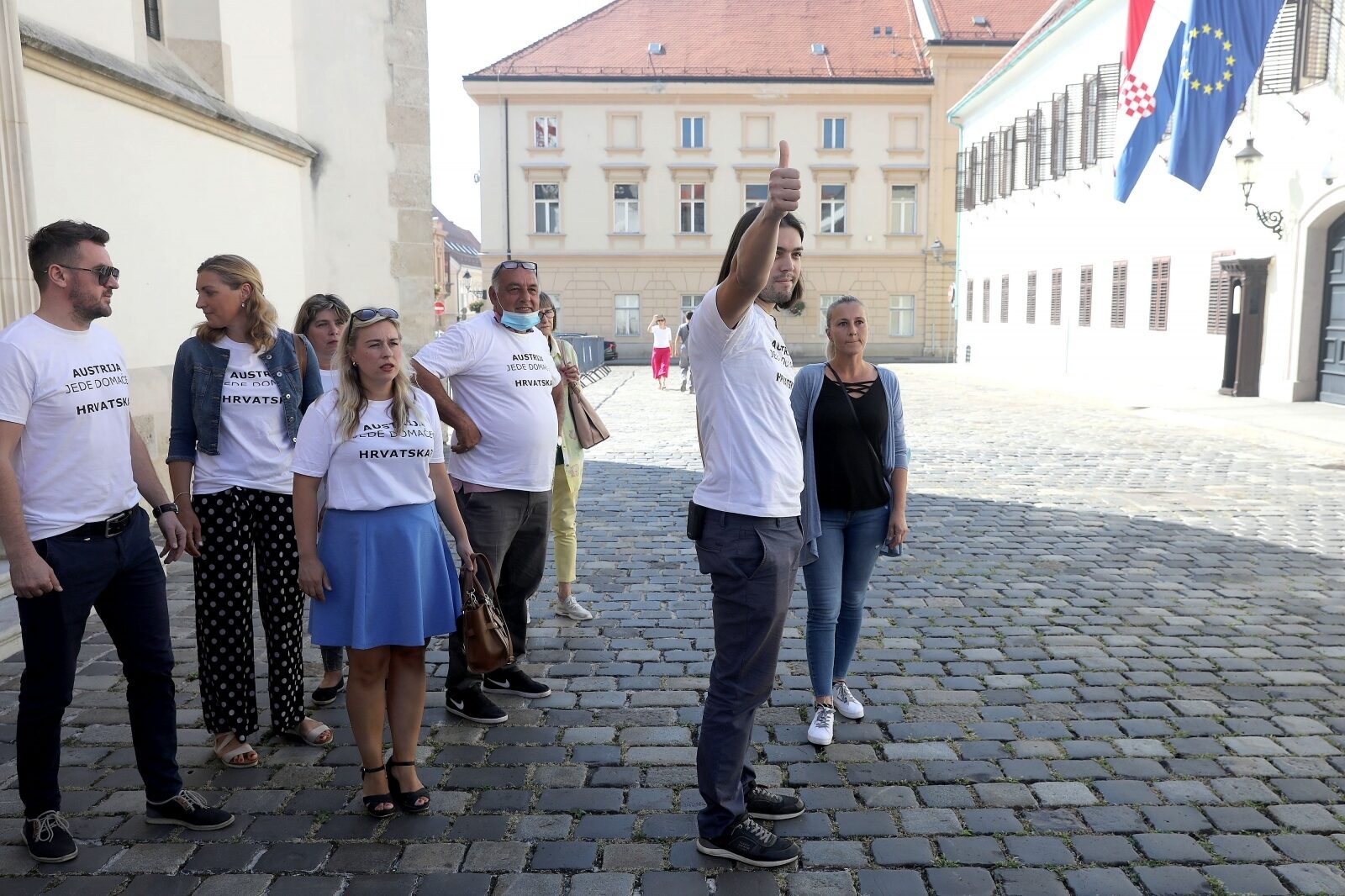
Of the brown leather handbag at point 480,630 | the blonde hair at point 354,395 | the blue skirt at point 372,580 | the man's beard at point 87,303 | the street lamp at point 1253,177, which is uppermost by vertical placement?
the street lamp at point 1253,177

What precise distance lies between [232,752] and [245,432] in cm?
122

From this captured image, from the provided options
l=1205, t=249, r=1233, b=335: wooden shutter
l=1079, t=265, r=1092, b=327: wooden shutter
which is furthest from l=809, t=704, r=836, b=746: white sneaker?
l=1079, t=265, r=1092, b=327: wooden shutter

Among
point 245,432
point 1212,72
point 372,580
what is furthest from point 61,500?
point 1212,72

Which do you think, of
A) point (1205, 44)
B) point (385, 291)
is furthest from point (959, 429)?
point (385, 291)

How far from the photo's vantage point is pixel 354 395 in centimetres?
375

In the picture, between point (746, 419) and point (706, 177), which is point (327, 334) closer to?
point (746, 419)

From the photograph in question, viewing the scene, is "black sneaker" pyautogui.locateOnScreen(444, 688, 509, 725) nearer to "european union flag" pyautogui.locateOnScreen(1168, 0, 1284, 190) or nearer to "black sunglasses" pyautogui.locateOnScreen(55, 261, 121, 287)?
"black sunglasses" pyautogui.locateOnScreen(55, 261, 121, 287)

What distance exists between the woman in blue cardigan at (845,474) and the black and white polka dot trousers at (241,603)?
82.0 inches

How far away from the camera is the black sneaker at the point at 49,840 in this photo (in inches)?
134

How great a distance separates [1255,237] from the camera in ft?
63.4

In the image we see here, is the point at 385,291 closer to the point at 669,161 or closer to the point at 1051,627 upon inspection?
the point at 1051,627

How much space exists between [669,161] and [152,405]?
37848mm

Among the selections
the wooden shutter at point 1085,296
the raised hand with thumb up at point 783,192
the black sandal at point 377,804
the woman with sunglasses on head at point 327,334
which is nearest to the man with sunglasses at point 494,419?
the woman with sunglasses on head at point 327,334

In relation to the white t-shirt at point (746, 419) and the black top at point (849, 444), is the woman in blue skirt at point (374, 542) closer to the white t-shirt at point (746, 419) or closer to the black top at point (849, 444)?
the white t-shirt at point (746, 419)
